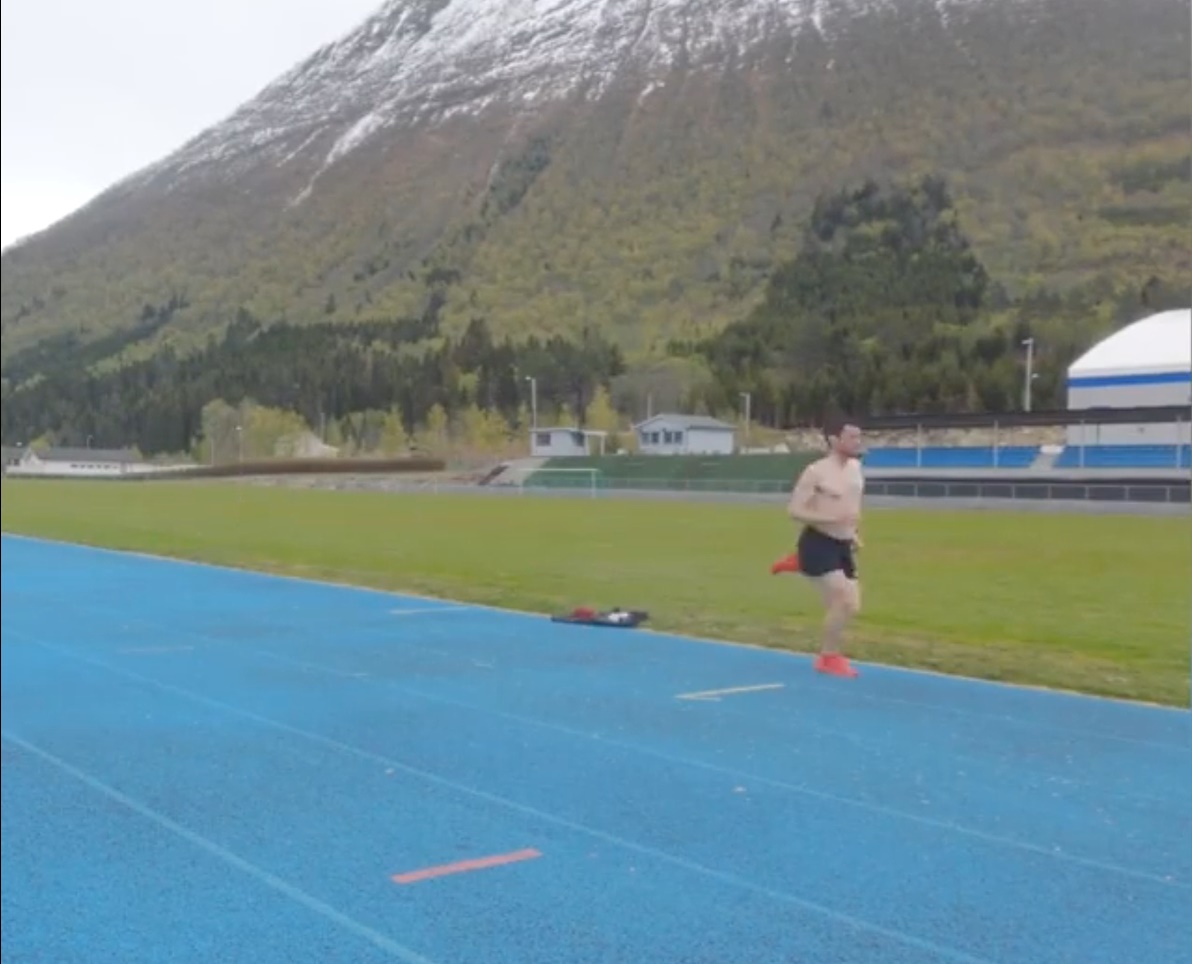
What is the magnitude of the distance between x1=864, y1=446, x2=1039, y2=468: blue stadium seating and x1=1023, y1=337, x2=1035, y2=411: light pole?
22cm

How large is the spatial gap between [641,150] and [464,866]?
2985mm

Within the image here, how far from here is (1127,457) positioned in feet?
10.9

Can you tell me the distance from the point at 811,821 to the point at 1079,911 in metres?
1.42

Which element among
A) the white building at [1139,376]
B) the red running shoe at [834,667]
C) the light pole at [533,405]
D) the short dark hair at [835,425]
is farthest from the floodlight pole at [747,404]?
the red running shoe at [834,667]

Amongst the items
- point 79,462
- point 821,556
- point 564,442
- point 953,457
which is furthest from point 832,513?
point 79,462

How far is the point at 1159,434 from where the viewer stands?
2846 mm

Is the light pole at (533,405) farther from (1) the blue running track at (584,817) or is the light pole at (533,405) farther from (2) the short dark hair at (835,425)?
(2) the short dark hair at (835,425)

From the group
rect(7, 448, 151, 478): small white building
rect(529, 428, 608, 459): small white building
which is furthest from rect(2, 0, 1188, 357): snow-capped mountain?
rect(7, 448, 151, 478): small white building

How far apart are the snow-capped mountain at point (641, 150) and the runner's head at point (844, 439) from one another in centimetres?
80

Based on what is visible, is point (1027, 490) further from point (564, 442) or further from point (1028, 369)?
point (564, 442)

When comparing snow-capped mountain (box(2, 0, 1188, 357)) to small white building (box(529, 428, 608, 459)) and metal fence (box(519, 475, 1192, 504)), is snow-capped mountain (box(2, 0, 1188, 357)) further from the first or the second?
small white building (box(529, 428, 608, 459))

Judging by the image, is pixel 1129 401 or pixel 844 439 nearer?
pixel 1129 401

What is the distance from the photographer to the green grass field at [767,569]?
33.2 feet

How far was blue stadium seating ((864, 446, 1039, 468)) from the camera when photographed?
4.25 m
